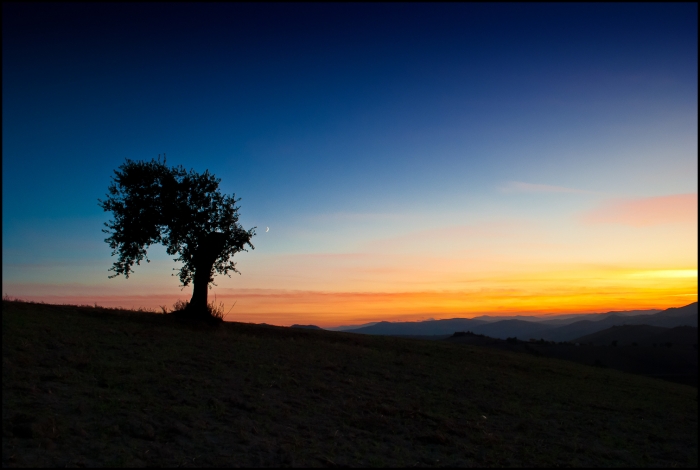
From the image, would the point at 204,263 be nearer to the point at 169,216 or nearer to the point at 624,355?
the point at 169,216

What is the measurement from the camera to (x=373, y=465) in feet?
30.8

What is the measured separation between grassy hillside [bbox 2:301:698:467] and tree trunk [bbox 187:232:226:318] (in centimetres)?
648

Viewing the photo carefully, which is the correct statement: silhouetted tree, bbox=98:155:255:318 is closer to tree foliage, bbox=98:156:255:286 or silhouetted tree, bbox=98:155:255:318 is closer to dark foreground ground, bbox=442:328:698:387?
tree foliage, bbox=98:156:255:286

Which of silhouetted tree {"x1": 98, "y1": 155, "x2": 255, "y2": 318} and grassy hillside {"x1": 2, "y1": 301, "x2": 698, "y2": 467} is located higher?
silhouetted tree {"x1": 98, "y1": 155, "x2": 255, "y2": 318}

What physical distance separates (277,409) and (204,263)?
19.9 meters

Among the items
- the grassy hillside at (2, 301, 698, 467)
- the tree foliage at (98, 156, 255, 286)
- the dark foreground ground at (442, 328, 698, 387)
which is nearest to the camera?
the grassy hillside at (2, 301, 698, 467)

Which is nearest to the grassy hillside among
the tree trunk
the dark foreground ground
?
the tree trunk

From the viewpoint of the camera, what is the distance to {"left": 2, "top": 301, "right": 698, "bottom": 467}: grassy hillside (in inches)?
372

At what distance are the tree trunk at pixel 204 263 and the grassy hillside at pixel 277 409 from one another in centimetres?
648

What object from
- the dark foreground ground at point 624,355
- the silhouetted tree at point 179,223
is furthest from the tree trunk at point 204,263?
the dark foreground ground at point 624,355

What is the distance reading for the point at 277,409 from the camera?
12703 mm

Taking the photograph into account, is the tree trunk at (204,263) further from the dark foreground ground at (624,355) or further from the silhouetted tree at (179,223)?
the dark foreground ground at (624,355)

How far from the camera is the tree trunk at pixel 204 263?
3058cm

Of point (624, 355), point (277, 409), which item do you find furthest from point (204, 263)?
point (624, 355)
